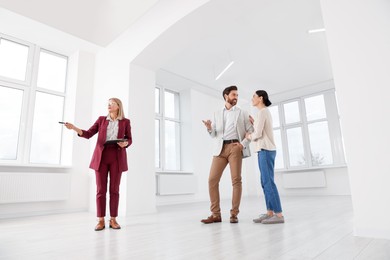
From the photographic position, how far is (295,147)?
25.4 feet

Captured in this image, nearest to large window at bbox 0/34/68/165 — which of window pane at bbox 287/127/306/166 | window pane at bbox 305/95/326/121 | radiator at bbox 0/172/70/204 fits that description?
radiator at bbox 0/172/70/204

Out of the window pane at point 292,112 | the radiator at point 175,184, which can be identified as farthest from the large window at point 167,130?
the window pane at point 292,112

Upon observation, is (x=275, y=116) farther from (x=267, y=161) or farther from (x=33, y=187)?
(x=33, y=187)

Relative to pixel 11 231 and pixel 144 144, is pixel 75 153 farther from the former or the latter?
pixel 11 231

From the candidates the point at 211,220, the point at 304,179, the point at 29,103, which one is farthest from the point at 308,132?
the point at 29,103

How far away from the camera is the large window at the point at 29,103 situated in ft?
13.4

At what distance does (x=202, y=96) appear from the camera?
23.1 feet

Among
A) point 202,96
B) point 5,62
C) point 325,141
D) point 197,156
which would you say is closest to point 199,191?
point 197,156

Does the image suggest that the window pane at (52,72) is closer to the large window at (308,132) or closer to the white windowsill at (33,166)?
the white windowsill at (33,166)

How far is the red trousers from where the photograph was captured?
232 centimetres

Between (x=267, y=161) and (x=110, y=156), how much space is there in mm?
1451

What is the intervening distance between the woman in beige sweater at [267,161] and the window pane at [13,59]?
13.3 feet

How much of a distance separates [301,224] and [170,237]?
1.17m

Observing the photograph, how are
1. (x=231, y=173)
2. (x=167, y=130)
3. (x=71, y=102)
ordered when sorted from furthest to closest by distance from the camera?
1. (x=167, y=130)
2. (x=71, y=102)
3. (x=231, y=173)
